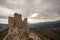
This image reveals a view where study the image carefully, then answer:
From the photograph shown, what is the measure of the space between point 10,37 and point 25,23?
8.37 meters

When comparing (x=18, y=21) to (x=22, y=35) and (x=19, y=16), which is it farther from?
(x=22, y=35)

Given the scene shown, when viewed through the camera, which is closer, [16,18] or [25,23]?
[16,18]

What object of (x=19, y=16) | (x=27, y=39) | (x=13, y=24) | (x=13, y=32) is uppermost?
(x=19, y=16)

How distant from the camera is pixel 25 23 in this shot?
46.8m

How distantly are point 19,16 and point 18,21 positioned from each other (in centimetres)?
190

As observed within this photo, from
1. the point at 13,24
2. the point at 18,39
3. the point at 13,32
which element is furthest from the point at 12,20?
the point at 18,39

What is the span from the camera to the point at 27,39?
43.1m

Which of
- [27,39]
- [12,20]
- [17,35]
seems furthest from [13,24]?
[27,39]

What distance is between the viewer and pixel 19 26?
44.2 m

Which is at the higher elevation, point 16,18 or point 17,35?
point 16,18

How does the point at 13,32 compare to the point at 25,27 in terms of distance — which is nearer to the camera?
the point at 13,32

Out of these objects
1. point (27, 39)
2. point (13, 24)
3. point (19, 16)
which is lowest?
point (27, 39)

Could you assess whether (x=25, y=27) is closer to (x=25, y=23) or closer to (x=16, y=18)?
(x=25, y=23)

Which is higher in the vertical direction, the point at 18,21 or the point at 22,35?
the point at 18,21
